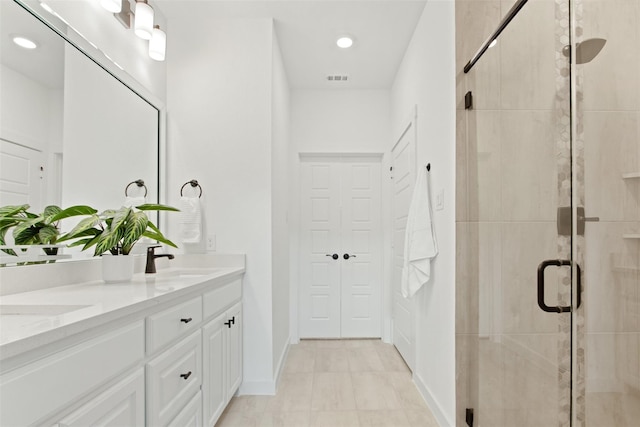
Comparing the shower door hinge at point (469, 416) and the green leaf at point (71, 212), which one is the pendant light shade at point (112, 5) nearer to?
the green leaf at point (71, 212)

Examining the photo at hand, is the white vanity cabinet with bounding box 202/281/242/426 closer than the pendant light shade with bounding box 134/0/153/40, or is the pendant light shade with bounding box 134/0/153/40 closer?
the white vanity cabinet with bounding box 202/281/242/426

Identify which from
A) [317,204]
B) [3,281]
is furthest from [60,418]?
[317,204]

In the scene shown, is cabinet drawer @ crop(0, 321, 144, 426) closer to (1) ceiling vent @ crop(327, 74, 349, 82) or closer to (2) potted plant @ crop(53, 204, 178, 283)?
(2) potted plant @ crop(53, 204, 178, 283)

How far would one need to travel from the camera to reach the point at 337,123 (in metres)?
4.16

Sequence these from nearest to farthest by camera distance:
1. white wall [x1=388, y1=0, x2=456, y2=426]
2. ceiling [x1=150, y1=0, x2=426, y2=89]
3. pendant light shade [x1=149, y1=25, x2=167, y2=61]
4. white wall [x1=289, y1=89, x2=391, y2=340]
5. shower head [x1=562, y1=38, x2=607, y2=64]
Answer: shower head [x1=562, y1=38, x2=607, y2=64] → white wall [x1=388, y1=0, x2=456, y2=426] → pendant light shade [x1=149, y1=25, x2=167, y2=61] → ceiling [x1=150, y1=0, x2=426, y2=89] → white wall [x1=289, y1=89, x2=391, y2=340]

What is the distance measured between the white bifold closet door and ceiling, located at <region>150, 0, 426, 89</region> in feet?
3.35

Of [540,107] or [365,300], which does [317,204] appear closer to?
[365,300]

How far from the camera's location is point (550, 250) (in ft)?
4.28

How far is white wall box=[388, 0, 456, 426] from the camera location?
6.89 feet

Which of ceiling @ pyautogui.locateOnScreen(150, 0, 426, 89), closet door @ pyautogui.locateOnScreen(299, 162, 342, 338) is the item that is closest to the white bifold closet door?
closet door @ pyautogui.locateOnScreen(299, 162, 342, 338)

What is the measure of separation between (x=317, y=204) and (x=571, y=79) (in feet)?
10.4

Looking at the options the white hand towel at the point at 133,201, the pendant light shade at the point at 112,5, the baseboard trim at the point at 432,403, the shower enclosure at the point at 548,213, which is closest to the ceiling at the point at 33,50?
the pendant light shade at the point at 112,5

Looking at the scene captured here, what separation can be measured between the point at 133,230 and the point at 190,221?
864 mm

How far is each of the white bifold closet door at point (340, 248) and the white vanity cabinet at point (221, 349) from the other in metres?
1.66
